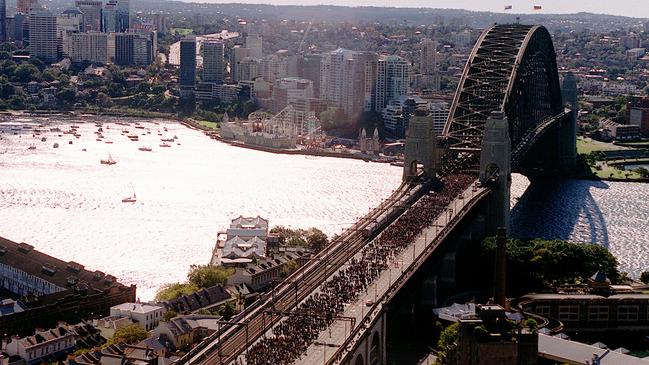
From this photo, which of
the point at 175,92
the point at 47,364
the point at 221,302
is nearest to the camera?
the point at 47,364

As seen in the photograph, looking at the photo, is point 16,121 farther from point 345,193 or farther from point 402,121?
point 345,193

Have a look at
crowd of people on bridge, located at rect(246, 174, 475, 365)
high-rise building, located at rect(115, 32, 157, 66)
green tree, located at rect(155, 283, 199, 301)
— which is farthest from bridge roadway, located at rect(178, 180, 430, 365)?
high-rise building, located at rect(115, 32, 157, 66)

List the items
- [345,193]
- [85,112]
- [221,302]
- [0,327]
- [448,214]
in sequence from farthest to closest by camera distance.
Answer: [85,112], [345,193], [448,214], [221,302], [0,327]

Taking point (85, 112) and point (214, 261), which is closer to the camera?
point (214, 261)

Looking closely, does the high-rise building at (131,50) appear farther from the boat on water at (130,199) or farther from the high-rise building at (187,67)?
the boat on water at (130,199)

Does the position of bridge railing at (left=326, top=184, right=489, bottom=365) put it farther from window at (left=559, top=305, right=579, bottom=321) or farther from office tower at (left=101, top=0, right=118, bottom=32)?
office tower at (left=101, top=0, right=118, bottom=32)

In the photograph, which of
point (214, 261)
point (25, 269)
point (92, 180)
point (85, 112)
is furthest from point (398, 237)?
point (85, 112)
